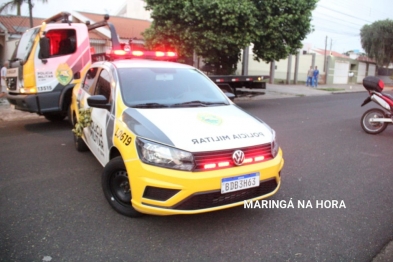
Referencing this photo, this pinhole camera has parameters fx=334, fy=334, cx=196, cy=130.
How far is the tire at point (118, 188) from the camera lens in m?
3.32

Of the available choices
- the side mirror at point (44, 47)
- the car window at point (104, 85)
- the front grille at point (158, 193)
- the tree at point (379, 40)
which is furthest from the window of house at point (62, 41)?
the tree at point (379, 40)

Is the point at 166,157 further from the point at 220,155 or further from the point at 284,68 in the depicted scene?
the point at 284,68

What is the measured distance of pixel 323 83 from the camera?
30281 millimetres

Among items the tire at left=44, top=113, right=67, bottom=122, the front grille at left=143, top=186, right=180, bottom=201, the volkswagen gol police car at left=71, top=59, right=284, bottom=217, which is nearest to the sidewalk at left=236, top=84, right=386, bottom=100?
the tire at left=44, top=113, right=67, bottom=122

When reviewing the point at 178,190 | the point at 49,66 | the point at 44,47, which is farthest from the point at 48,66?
the point at 178,190

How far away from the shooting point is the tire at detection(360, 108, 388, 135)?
7547 mm

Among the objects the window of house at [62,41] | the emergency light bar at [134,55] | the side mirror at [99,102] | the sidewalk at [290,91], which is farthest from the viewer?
the sidewalk at [290,91]

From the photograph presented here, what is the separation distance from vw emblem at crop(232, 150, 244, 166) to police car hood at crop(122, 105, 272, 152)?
2.4 inches

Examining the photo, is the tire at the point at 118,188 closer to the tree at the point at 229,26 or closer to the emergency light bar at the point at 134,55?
the emergency light bar at the point at 134,55

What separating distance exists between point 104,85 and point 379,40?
39146mm

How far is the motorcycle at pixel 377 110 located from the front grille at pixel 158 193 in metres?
6.17

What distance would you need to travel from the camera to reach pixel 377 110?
7613 millimetres

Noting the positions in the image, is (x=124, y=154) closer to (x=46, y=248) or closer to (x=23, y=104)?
(x=46, y=248)

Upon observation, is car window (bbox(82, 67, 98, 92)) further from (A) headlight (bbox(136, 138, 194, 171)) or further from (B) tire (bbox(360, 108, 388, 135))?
(B) tire (bbox(360, 108, 388, 135))
